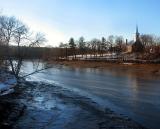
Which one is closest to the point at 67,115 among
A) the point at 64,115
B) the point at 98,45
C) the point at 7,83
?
the point at 64,115

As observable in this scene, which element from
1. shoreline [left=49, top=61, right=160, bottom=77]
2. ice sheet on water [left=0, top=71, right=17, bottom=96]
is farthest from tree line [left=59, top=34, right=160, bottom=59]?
ice sheet on water [left=0, top=71, right=17, bottom=96]

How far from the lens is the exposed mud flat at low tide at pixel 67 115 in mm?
20328

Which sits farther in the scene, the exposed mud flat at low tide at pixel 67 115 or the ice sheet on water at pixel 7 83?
the ice sheet on water at pixel 7 83

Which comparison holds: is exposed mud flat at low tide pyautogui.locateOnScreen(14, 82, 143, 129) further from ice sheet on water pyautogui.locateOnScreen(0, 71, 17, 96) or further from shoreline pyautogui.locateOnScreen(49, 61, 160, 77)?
shoreline pyautogui.locateOnScreen(49, 61, 160, 77)

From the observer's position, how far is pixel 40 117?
73.7 feet

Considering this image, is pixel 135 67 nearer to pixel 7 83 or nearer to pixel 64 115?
pixel 7 83

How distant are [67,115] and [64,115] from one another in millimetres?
198

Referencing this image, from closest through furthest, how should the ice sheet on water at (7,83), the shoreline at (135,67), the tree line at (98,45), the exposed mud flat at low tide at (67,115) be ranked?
the exposed mud flat at low tide at (67,115), the ice sheet on water at (7,83), the shoreline at (135,67), the tree line at (98,45)

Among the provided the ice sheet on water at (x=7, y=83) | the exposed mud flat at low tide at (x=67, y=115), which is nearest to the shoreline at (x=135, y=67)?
the ice sheet on water at (x=7, y=83)

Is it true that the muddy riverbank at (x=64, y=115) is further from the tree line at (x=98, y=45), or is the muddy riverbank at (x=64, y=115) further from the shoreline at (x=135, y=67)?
the tree line at (x=98, y=45)

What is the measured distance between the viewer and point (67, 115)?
23.2 meters

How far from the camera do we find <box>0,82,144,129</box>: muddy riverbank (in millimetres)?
20359

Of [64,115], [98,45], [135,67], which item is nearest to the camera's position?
[64,115]

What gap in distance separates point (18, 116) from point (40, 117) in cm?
139
